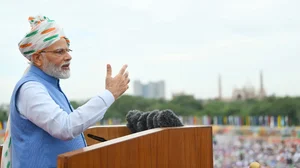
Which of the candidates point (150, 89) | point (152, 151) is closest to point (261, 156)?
point (152, 151)

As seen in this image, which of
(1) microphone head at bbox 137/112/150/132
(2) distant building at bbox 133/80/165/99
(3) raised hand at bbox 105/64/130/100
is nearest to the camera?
(3) raised hand at bbox 105/64/130/100

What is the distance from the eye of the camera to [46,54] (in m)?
1.29

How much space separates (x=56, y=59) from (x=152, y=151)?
0.40 metres

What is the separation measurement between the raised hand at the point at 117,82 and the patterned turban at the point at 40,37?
198mm

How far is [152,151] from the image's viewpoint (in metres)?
1.28

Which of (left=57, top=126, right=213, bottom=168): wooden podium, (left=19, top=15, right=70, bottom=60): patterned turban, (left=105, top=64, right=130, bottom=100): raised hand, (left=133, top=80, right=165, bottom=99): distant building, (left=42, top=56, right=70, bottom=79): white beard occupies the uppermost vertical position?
(left=19, top=15, right=70, bottom=60): patterned turban

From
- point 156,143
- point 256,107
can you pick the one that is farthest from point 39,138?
point 256,107

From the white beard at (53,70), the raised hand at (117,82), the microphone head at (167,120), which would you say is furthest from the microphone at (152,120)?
the white beard at (53,70)

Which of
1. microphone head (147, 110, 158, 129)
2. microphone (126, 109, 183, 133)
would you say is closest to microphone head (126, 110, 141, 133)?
microphone (126, 109, 183, 133)

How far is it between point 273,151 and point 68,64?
15.4 m

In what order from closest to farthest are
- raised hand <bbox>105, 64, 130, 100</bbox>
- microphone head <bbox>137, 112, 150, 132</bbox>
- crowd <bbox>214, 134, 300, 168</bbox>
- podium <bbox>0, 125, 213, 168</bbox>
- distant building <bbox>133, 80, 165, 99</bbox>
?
podium <bbox>0, 125, 213, 168</bbox> < raised hand <bbox>105, 64, 130, 100</bbox> < microphone head <bbox>137, 112, 150, 132</bbox> < crowd <bbox>214, 134, 300, 168</bbox> < distant building <bbox>133, 80, 165, 99</bbox>

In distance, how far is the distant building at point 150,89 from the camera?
43.5 meters

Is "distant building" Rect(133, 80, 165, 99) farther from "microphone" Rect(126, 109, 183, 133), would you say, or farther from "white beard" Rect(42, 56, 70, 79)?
"white beard" Rect(42, 56, 70, 79)

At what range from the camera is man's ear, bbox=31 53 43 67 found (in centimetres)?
130
